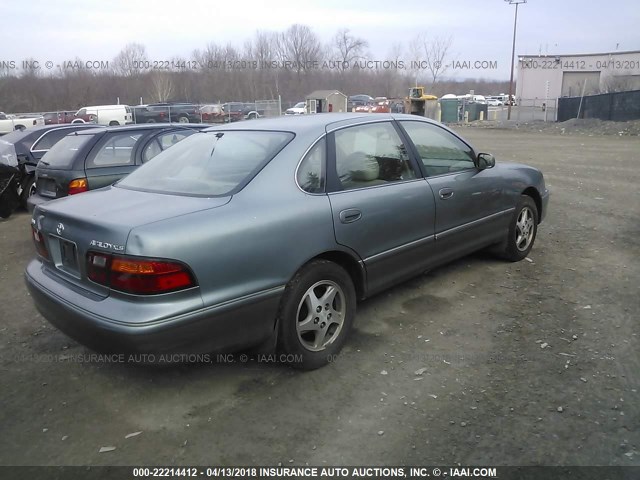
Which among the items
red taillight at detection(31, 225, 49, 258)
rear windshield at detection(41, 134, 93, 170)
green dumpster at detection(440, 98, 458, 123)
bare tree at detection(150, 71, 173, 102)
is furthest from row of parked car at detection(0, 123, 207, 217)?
bare tree at detection(150, 71, 173, 102)

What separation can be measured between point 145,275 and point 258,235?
66cm

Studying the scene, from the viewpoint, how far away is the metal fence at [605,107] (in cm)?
2591

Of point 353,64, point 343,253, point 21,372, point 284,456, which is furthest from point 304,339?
point 353,64

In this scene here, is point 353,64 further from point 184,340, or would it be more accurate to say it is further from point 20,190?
point 184,340

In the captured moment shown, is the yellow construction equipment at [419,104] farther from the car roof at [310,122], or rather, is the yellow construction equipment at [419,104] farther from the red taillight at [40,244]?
the red taillight at [40,244]

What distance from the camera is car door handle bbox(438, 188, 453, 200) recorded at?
426 centimetres

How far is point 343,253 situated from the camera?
3.49 metres

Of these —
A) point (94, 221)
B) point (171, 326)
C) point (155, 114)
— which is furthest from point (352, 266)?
point (155, 114)

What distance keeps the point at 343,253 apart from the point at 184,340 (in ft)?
4.09

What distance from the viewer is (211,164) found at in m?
3.61

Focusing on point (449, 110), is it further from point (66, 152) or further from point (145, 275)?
point (145, 275)

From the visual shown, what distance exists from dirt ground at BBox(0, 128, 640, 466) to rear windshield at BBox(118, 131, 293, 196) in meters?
1.22

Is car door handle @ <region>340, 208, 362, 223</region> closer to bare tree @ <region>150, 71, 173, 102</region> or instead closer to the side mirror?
the side mirror

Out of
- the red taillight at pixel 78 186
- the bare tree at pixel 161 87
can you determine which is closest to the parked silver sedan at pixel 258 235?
the red taillight at pixel 78 186
